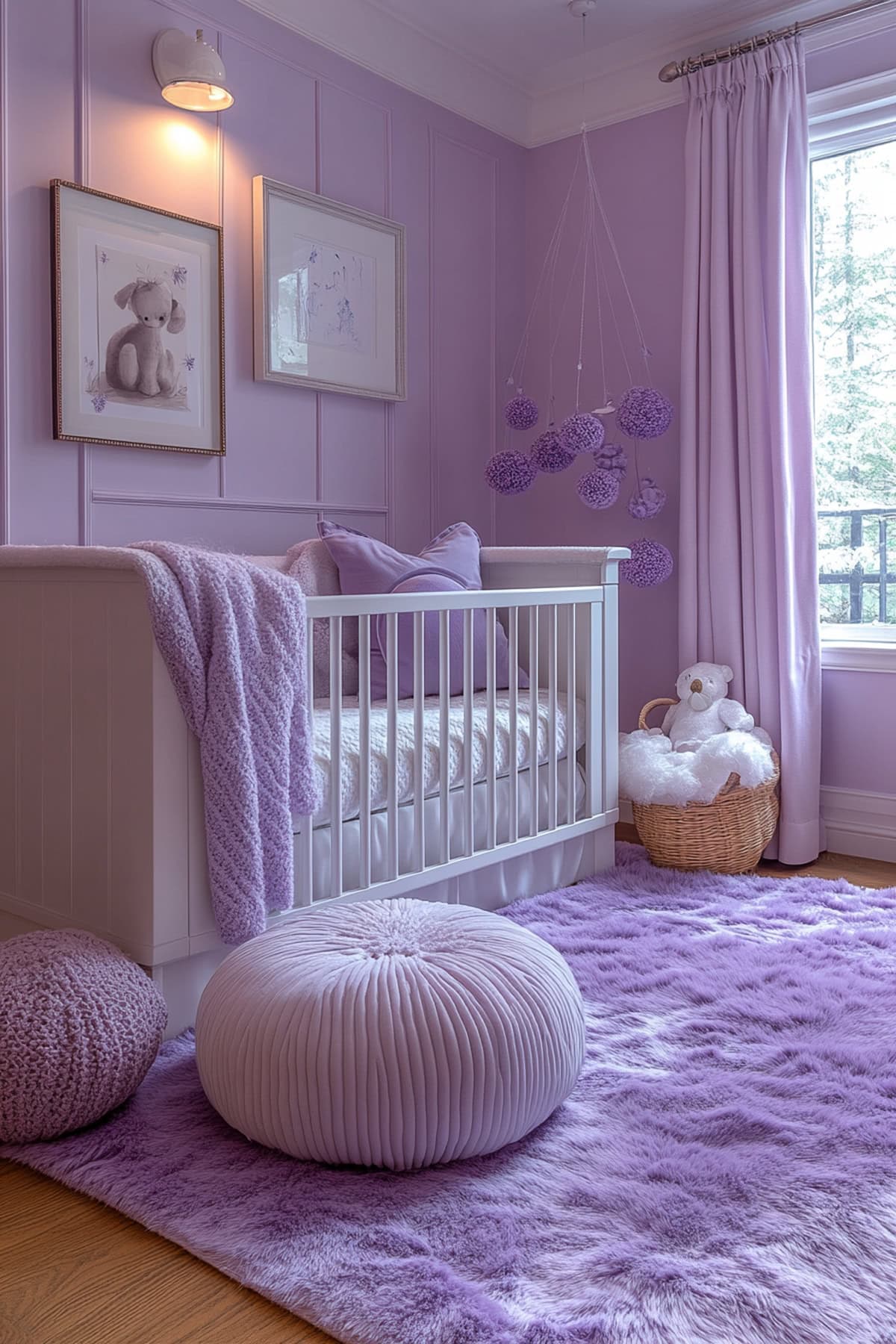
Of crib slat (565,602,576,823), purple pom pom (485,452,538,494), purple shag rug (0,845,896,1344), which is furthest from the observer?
purple pom pom (485,452,538,494)

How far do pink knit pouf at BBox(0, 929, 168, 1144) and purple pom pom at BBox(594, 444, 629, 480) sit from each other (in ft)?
6.64

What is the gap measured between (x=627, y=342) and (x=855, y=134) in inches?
30.6

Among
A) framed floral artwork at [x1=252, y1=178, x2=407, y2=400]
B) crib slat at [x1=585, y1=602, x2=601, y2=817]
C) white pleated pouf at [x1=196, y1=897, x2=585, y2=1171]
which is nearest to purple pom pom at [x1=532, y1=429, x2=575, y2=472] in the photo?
framed floral artwork at [x1=252, y1=178, x2=407, y2=400]

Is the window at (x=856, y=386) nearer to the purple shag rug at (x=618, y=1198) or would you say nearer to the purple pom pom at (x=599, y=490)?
the purple pom pom at (x=599, y=490)

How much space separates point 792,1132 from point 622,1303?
0.42 m

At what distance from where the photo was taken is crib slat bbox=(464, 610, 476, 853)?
215 cm

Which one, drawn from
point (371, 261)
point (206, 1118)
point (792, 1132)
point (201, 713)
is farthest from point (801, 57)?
point (206, 1118)

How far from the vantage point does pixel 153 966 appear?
63.1 inches

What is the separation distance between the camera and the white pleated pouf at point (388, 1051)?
49.5 inches

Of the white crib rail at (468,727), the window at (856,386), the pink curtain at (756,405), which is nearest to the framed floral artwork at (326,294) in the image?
the white crib rail at (468,727)

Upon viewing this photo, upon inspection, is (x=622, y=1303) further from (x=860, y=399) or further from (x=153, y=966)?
(x=860, y=399)

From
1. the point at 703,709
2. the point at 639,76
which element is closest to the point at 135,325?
the point at 703,709

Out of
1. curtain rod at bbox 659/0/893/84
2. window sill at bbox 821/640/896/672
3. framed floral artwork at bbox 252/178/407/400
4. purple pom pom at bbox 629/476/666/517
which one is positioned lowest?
window sill at bbox 821/640/896/672

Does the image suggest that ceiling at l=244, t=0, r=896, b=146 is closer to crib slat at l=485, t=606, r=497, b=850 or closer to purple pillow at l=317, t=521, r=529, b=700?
purple pillow at l=317, t=521, r=529, b=700
